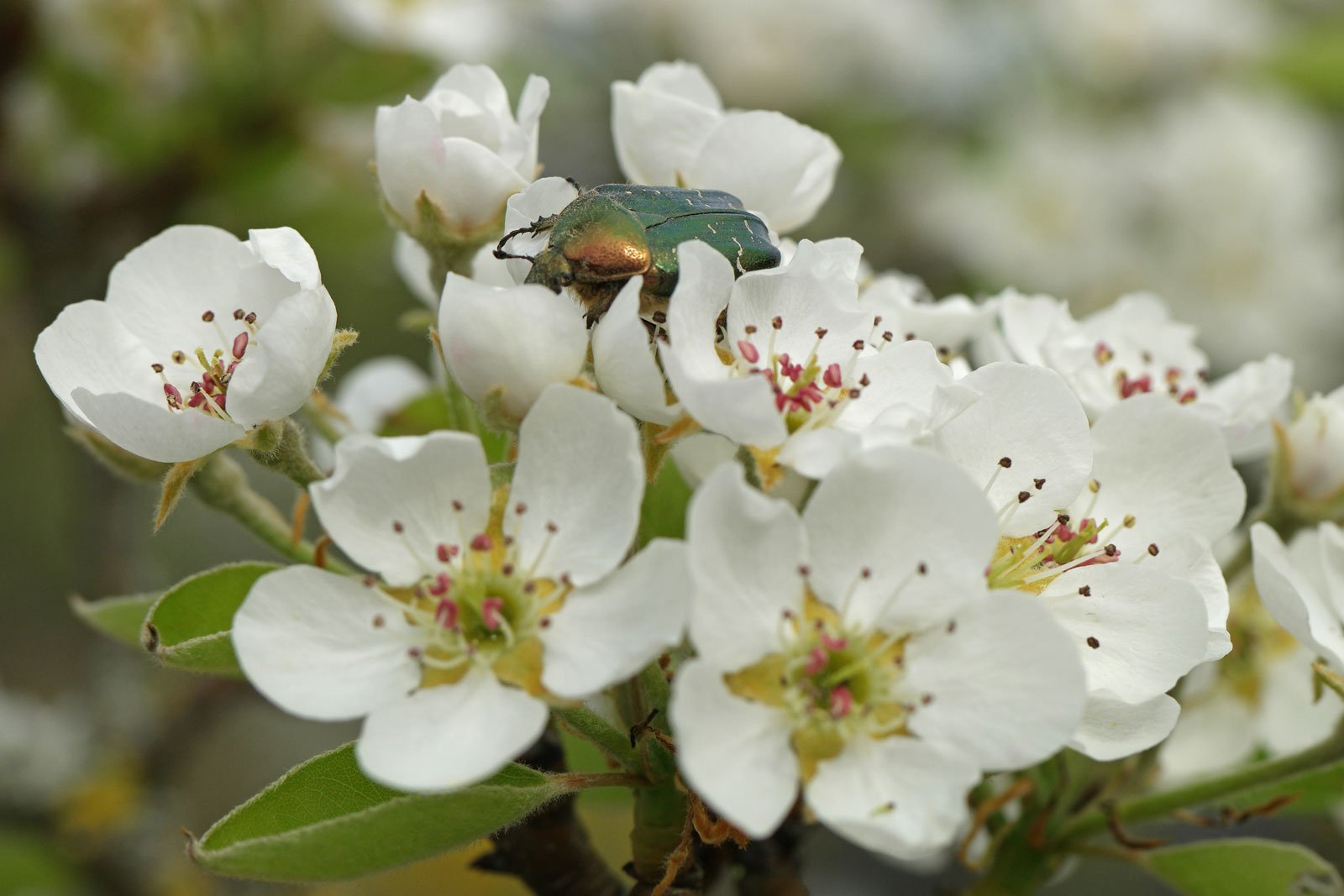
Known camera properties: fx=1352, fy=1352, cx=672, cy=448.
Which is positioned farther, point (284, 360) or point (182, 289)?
point (182, 289)

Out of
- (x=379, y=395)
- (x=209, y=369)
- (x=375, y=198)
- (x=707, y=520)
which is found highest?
(x=707, y=520)

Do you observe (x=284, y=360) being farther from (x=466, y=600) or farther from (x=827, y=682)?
(x=827, y=682)

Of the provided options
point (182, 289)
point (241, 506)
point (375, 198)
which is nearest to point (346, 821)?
point (241, 506)

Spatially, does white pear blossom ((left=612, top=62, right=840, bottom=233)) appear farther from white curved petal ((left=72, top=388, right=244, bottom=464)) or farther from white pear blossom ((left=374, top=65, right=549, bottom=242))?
white curved petal ((left=72, top=388, right=244, bottom=464))

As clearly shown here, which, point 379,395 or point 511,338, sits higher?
point 511,338

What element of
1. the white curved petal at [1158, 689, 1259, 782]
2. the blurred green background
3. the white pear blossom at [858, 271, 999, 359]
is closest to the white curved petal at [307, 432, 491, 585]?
the white pear blossom at [858, 271, 999, 359]

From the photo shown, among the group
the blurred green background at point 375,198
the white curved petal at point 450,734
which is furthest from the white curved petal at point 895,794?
the blurred green background at point 375,198

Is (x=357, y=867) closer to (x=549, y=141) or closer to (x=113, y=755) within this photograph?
(x=113, y=755)
